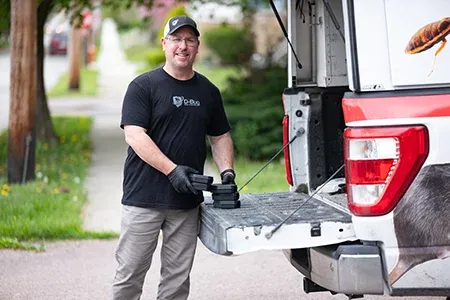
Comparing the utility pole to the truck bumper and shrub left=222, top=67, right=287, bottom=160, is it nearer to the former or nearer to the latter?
shrub left=222, top=67, right=287, bottom=160

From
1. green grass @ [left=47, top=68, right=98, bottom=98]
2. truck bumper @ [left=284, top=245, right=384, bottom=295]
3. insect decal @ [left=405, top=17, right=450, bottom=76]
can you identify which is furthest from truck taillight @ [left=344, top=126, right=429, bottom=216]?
green grass @ [left=47, top=68, right=98, bottom=98]

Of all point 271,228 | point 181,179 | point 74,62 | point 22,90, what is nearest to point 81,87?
Result: point 74,62

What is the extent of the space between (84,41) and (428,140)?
109 ft

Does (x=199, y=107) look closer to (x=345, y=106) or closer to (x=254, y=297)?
(x=345, y=106)

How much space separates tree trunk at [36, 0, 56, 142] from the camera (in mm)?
14281

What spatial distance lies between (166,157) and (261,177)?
6.88 m

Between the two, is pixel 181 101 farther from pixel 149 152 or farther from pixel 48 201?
pixel 48 201

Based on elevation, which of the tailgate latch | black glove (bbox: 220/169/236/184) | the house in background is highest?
the house in background

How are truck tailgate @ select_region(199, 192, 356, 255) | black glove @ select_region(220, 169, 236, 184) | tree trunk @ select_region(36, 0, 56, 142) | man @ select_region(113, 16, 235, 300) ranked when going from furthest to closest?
tree trunk @ select_region(36, 0, 56, 142) < black glove @ select_region(220, 169, 236, 184) < man @ select_region(113, 16, 235, 300) < truck tailgate @ select_region(199, 192, 356, 255)

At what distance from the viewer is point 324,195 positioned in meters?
6.14

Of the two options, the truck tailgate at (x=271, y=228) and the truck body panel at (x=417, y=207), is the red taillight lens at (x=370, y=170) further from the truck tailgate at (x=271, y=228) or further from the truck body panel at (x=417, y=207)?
the truck tailgate at (x=271, y=228)

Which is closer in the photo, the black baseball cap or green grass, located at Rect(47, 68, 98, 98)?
the black baseball cap

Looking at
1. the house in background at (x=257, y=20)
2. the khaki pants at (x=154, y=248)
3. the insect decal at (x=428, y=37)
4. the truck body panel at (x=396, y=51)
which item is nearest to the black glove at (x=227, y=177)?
the khaki pants at (x=154, y=248)

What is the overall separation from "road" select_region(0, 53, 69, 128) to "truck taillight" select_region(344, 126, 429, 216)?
15.2 m
